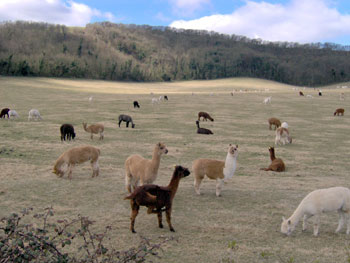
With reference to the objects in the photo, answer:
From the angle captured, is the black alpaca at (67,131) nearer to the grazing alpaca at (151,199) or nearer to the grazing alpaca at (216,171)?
the grazing alpaca at (216,171)

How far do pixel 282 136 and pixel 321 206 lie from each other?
40.7 feet

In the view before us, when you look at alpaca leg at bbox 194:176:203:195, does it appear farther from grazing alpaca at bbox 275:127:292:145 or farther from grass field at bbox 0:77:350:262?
grazing alpaca at bbox 275:127:292:145

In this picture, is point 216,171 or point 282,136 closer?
point 216,171

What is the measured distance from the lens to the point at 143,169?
8688mm

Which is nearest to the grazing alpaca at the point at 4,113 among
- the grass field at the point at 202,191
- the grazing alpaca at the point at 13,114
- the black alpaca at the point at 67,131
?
the grazing alpaca at the point at 13,114

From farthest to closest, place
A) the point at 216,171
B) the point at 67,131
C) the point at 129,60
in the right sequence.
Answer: the point at 129,60 → the point at 67,131 → the point at 216,171

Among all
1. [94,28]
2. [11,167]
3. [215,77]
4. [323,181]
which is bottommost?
[11,167]

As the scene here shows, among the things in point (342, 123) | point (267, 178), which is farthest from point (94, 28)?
point (267, 178)

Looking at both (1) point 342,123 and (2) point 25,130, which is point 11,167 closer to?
(2) point 25,130

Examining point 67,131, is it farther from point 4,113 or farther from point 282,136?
point 282,136

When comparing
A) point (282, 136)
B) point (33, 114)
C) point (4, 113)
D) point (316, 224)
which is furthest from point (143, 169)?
point (4, 113)

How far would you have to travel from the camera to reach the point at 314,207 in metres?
6.73

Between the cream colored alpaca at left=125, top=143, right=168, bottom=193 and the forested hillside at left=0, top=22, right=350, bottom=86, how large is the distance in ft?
308

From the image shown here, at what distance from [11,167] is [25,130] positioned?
980 centimetres
